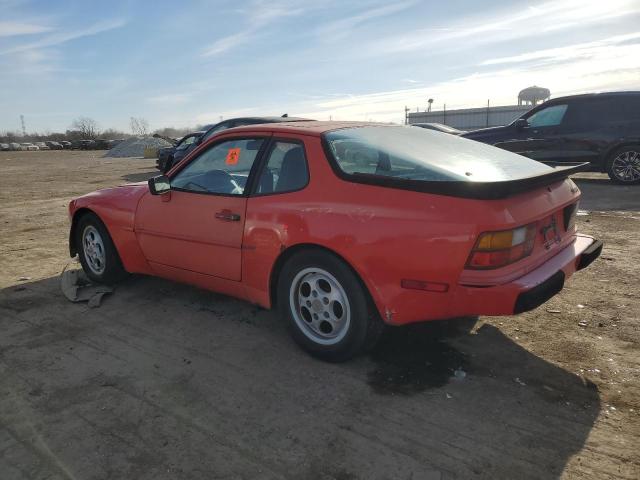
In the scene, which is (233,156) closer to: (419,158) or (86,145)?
(419,158)

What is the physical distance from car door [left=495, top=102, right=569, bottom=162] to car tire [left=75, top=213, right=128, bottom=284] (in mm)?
7777

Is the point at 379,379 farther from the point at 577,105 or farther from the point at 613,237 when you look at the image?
the point at 577,105

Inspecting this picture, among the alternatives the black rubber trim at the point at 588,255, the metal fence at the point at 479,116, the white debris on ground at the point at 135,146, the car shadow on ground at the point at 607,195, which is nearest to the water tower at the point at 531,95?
the metal fence at the point at 479,116

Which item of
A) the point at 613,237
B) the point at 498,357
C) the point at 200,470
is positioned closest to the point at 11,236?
the point at 200,470

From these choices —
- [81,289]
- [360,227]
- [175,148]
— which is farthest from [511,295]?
[175,148]

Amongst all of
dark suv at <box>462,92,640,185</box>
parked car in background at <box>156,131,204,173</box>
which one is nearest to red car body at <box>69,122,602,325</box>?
dark suv at <box>462,92,640,185</box>

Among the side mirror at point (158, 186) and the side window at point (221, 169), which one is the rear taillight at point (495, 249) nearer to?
the side window at point (221, 169)

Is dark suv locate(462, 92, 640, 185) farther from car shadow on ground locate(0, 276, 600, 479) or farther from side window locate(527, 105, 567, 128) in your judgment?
car shadow on ground locate(0, 276, 600, 479)

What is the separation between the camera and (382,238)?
2770mm

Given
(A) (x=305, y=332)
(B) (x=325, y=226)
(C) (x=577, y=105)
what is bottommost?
(A) (x=305, y=332)

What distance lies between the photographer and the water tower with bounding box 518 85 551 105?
1469 inches

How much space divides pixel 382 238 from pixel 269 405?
1.12m

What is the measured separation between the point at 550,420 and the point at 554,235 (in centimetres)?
118

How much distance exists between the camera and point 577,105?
31.8ft
